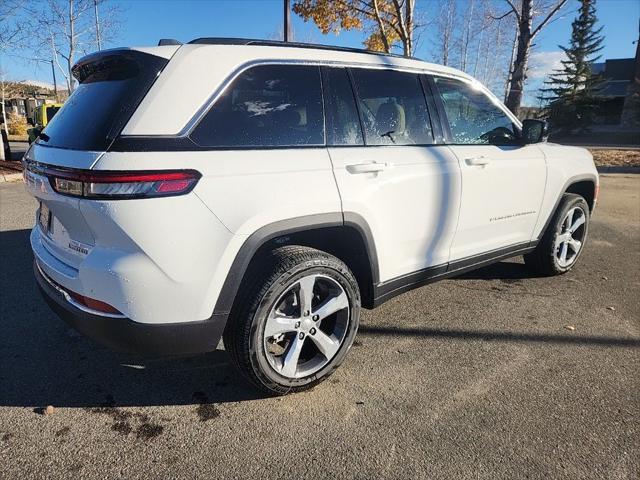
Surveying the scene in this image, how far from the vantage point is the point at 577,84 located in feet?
105

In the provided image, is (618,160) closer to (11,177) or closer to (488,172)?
(488,172)

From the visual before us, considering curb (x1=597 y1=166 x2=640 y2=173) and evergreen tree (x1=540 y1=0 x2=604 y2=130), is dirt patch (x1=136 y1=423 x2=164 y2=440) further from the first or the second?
evergreen tree (x1=540 y1=0 x2=604 y2=130)

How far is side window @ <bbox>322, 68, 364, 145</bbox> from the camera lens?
2.62 meters

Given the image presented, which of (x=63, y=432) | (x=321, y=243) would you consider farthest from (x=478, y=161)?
(x=63, y=432)

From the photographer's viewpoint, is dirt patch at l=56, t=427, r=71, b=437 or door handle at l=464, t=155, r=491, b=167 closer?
dirt patch at l=56, t=427, r=71, b=437

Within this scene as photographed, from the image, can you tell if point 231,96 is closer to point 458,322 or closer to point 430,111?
point 430,111

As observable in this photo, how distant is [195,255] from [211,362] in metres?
1.11

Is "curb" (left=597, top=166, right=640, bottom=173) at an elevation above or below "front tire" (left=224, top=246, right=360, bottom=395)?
below

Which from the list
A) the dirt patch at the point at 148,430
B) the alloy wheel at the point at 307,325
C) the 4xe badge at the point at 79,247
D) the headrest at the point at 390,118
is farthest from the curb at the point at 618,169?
the 4xe badge at the point at 79,247

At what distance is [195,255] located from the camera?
206 centimetres

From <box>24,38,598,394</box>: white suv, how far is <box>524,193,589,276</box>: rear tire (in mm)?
1318

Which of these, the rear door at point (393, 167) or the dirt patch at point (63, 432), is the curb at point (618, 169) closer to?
the rear door at point (393, 167)

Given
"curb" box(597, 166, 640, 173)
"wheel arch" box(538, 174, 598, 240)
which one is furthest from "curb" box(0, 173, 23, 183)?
"curb" box(597, 166, 640, 173)

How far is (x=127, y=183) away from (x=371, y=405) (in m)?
1.65
